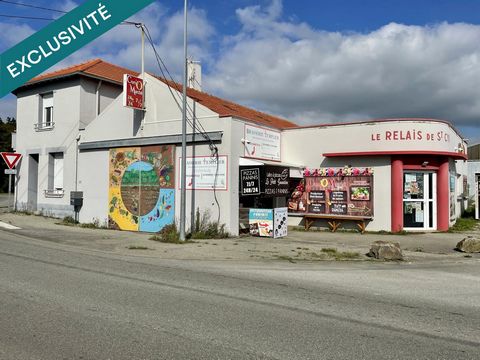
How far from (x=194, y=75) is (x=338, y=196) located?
1270 centimetres

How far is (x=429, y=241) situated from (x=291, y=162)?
646cm

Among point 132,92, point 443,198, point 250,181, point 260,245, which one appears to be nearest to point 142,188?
point 132,92

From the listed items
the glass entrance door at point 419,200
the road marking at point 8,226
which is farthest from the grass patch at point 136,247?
the glass entrance door at point 419,200

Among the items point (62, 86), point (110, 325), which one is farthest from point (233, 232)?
point (62, 86)

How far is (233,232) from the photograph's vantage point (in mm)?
15898

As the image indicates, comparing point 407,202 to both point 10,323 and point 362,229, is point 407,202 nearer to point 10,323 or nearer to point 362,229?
point 362,229

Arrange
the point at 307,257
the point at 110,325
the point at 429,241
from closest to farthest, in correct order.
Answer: the point at 110,325
the point at 307,257
the point at 429,241

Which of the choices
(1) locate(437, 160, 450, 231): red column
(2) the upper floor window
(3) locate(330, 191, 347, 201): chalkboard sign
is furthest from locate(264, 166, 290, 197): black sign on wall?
(2) the upper floor window

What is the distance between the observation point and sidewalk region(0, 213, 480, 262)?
1198cm

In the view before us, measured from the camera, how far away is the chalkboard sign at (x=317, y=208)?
1834cm

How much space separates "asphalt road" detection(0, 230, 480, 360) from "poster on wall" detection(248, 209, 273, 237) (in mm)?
5365

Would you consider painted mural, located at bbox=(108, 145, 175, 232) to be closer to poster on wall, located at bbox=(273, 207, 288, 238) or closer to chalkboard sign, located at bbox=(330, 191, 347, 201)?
poster on wall, located at bbox=(273, 207, 288, 238)

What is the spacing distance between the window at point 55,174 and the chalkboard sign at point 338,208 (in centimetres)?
1287

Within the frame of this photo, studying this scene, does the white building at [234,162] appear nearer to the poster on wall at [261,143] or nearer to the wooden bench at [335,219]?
the poster on wall at [261,143]
